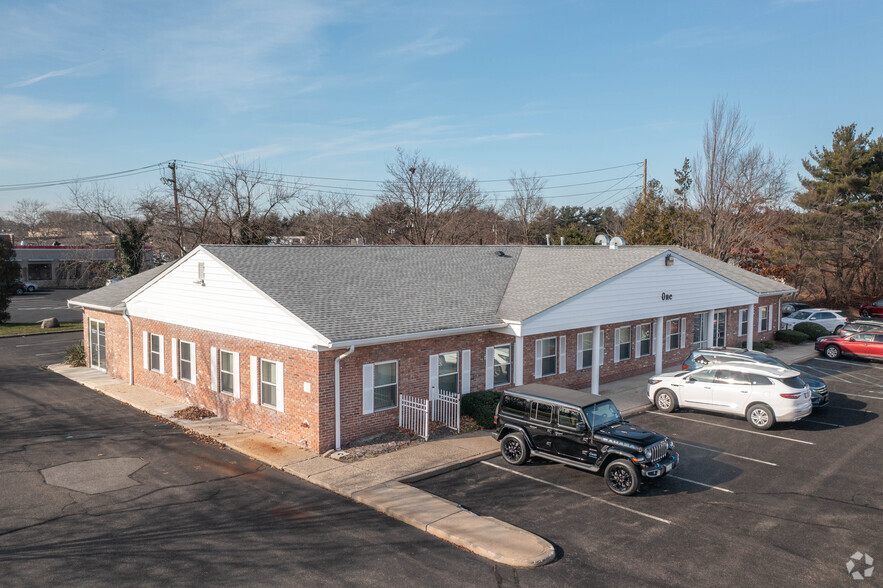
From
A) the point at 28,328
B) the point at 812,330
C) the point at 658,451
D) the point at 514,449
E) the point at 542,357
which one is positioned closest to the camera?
the point at 658,451

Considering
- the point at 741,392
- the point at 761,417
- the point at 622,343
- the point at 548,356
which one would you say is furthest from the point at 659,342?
the point at 761,417

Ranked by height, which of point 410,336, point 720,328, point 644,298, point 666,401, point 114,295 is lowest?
point 666,401

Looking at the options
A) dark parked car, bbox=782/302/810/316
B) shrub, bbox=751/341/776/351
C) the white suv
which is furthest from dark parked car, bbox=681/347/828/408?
dark parked car, bbox=782/302/810/316

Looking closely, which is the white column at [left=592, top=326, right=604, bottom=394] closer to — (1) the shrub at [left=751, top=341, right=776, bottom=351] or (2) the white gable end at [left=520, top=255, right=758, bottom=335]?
(2) the white gable end at [left=520, top=255, right=758, bottom=335]

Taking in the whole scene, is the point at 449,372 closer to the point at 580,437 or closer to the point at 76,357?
the point at 580,437

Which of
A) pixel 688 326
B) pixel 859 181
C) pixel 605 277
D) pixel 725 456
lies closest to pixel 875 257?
pixel 859 181

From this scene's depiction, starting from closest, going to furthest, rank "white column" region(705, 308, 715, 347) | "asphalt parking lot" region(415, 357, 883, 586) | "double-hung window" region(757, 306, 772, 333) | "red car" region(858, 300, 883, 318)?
"asphalt parking lot" region(415, 357, 883, 586) < "white column" region(705, 308, 715, 347) < "double-hung window" region(757, 306, 772, 333) < "red car" region(858, 300, 883, 318)
